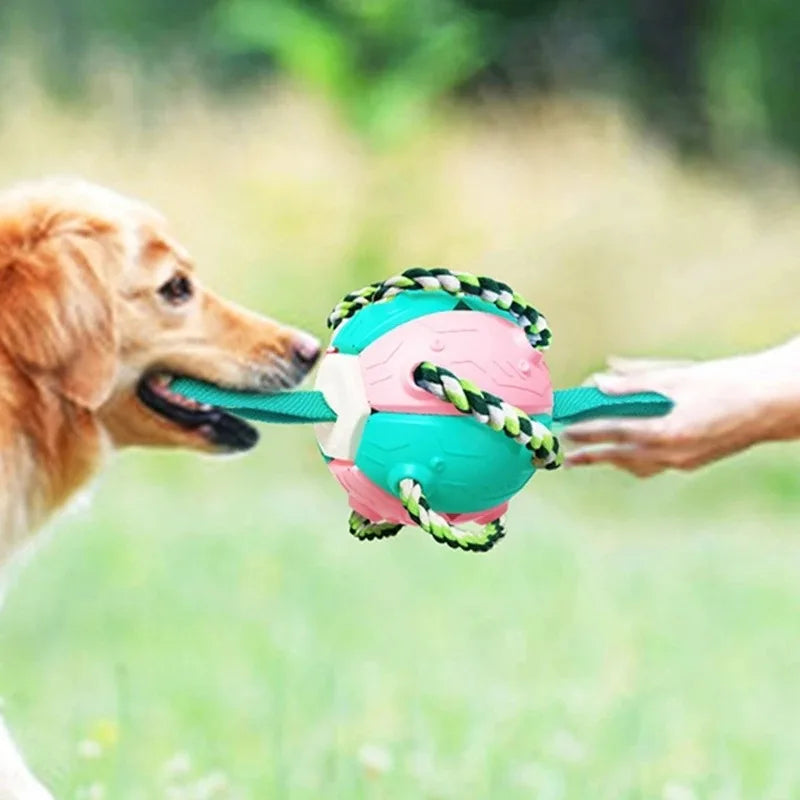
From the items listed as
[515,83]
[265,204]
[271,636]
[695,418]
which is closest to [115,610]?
[271,636]

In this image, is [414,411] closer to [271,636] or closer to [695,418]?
[695,418]

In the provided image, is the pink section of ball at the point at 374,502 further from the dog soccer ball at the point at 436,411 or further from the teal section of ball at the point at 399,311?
the teal section of ball at the point at 399,311

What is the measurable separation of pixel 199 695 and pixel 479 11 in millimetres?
5455

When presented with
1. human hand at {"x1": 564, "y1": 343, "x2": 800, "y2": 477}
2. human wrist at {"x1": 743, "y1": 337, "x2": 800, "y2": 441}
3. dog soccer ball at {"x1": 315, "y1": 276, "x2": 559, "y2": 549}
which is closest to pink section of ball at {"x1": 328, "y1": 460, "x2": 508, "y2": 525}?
dog soccer ball at {"x1": 315, "y1": 276, "x2": 559, "y2": 549}

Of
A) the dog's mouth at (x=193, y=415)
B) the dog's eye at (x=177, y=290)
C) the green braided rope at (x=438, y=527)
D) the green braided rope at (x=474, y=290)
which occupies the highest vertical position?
the green braided rope at (x=474, y=290)

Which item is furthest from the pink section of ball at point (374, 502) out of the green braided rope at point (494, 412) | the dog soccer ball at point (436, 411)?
the green braided rope at point (494, 412)

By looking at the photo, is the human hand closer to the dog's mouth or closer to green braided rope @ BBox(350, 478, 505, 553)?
green braided rope @ BBox(350, 478, 505, 553)

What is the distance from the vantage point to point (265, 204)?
275 inches

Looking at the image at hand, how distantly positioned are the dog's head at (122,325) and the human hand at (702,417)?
50 cm

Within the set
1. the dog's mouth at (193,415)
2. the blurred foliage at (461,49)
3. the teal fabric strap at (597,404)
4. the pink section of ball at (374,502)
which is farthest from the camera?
the blurred foliage at (461,49)

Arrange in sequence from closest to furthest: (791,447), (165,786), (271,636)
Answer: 1. (165,786)
2. (271,636)
3. (791,447)

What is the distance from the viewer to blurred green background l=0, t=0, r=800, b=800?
10.5 ft

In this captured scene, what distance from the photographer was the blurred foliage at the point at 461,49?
757 cm

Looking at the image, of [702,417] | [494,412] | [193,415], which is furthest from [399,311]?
[193,415]
